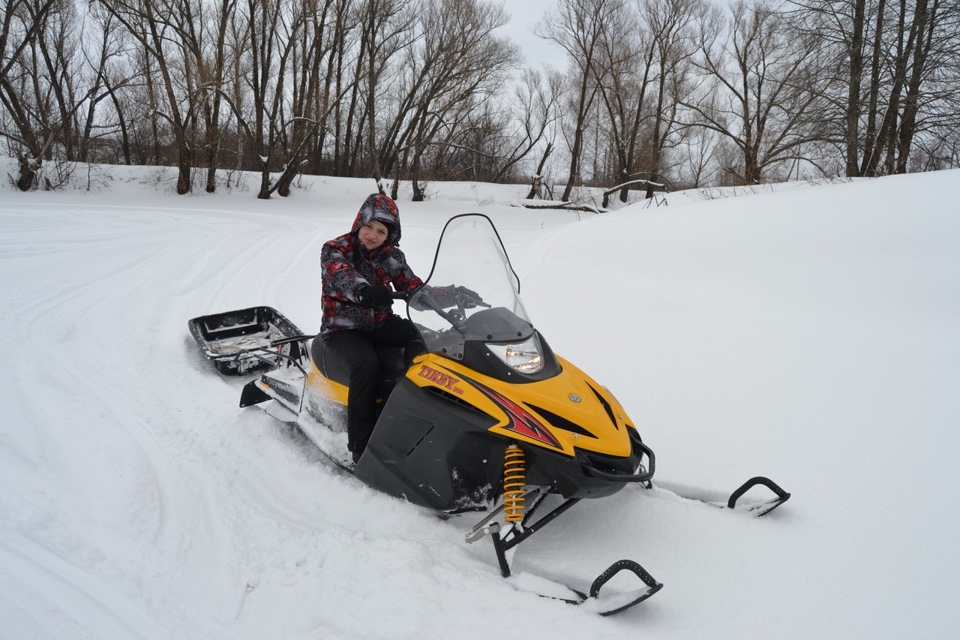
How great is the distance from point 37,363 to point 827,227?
287 inches

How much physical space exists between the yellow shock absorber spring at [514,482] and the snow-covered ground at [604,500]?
268 millimetres

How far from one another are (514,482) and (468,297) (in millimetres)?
885

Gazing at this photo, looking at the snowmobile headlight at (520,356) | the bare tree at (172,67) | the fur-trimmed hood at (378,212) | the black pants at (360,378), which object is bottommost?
the black pants at (360,378)

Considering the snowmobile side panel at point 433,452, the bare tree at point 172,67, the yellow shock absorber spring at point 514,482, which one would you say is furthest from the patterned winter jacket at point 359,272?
the bare tree at point 172,67

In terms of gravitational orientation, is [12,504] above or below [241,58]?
below

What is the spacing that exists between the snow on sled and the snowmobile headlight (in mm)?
2159

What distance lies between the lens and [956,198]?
5.43 meters

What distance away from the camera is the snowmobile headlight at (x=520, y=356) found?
2242 mm

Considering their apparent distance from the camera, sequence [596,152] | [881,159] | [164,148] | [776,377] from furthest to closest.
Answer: [596,152] → [164,148] → [881,159] → [776,377]

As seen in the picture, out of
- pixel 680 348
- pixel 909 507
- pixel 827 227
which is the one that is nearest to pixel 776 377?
pixel 680 348

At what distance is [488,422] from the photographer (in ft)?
7.02

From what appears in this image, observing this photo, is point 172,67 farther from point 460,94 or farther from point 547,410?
point 547,410

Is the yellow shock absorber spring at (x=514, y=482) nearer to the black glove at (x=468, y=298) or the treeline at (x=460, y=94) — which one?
the black glove at (x=468, y=298)

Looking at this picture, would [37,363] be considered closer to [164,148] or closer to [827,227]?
[827,227]
